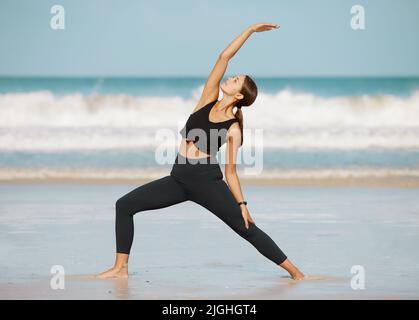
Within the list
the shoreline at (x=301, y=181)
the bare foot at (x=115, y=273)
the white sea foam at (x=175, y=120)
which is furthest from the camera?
the white sea foam at (x=175, y=120)

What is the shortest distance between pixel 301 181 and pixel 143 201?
634 centimetres

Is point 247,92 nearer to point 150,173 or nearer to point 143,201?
point 143,201

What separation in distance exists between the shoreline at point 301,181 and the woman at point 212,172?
582cm

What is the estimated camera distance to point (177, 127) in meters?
14.5

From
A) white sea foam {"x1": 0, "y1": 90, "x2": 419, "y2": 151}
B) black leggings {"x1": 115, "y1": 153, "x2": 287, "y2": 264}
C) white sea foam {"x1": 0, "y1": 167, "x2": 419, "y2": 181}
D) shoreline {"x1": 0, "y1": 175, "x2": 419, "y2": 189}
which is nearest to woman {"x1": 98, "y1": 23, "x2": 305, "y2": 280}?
black leggings {"x1": 115, "y1": 153, "x2": 287, "y2": 264}

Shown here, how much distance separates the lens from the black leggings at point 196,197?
5.23 metres

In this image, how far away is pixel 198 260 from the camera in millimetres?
5969

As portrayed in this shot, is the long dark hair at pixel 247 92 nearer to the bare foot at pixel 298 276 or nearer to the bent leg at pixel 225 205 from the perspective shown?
the bent leg at pixel 225 205

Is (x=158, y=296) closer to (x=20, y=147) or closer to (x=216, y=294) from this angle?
(x=216, y=294)

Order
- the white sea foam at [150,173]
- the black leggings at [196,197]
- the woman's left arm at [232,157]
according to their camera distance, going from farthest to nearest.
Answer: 1. the white sea foam at [150,173]
2. the black leggings at [196,197]
3. the woman's left arm at [232,157]

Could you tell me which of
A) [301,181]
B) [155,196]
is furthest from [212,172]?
[301,181]

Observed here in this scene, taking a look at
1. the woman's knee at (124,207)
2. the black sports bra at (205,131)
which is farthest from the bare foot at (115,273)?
the black sports bra at (205,131)

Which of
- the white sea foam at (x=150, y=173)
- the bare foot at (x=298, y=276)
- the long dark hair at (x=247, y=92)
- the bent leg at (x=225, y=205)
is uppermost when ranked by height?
the long dark hair at (x=247, y=92)
